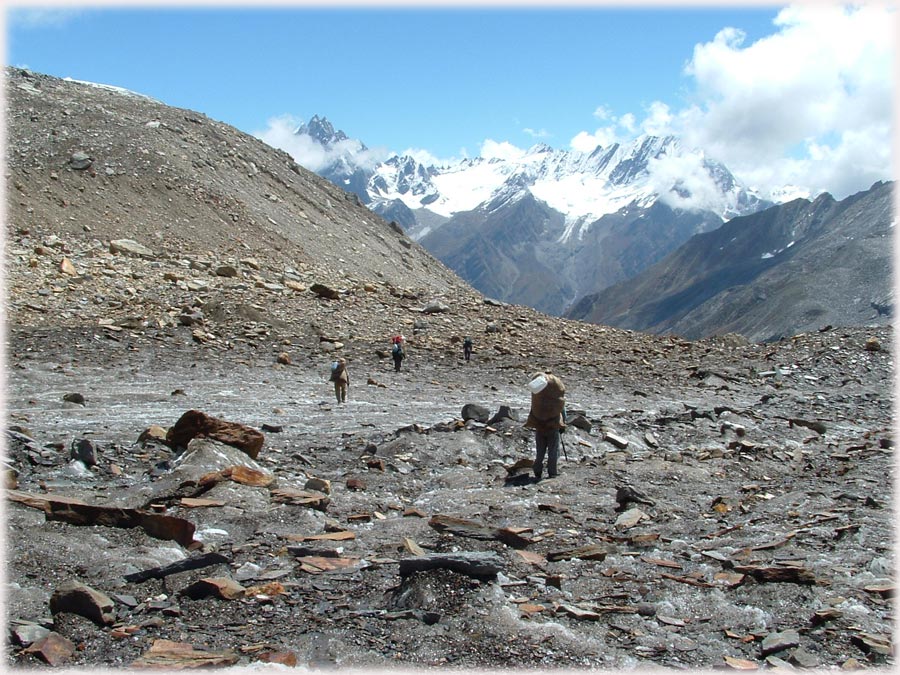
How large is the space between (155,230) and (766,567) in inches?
1258

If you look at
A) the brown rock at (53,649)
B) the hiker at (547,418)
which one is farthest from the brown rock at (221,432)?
the brown rock at (53,649)

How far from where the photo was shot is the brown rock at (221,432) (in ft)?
35.6

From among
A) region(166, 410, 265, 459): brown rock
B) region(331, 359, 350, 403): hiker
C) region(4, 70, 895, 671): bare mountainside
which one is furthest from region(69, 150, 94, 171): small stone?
region(166, 410, 265, 459): brown rock

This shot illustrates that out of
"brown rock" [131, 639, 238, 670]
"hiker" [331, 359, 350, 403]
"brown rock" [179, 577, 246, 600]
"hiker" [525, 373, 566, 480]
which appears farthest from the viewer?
"hiker" [331, 359, 350, 403]

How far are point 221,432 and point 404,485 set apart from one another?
8.75 ft

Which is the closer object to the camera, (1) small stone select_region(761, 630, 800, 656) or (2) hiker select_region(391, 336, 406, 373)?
(1) small stone select_region(761, 630, 800, 656)

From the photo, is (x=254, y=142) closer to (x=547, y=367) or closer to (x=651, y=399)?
(x=547, y=367)

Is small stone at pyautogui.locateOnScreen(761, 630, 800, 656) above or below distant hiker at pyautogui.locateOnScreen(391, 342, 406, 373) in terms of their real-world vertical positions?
below

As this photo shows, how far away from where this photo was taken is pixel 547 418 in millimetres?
11281

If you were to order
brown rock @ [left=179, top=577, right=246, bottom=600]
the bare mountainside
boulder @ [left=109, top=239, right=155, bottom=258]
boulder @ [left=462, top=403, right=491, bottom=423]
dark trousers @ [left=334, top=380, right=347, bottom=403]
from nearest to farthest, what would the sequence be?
1. the bare mountainside
2. brown rock @ [left=179, top=577, right=246, bottom=600]
3. boulder @ [left=462, top=403, right=491, bottom=423]
4. dark trousers @ [left=334, top=380, right=347, bottom=403]
5. boulder @ [left=109, top=239, right=155, bottom=258]

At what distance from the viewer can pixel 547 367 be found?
25.0 m

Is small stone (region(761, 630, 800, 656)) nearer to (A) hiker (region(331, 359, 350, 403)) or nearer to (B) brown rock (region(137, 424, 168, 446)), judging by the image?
(B) brown rock (region(137, 424, 168, 446))

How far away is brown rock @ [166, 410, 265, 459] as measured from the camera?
10.9m

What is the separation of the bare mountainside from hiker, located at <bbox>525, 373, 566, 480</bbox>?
0.50m
